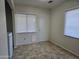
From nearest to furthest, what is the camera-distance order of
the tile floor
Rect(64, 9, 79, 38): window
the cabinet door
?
1. the tile floor
2. Rect(64, 9, 79, 38): window
3. the cabinet door

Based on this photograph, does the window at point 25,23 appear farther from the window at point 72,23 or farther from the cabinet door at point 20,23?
the window at point 72,23

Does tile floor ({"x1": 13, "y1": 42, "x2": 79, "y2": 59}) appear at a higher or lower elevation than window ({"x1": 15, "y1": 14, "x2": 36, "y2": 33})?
lower

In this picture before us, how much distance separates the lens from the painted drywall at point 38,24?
4.44 meters

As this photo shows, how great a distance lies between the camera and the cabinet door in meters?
4.36

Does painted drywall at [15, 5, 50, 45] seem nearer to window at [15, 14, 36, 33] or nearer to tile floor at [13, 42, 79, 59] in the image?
window at [15, 14, 36, 33]

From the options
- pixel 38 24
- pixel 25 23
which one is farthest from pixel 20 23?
pixel 38 24

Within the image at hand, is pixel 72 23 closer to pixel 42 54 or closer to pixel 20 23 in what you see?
pixel 42 54

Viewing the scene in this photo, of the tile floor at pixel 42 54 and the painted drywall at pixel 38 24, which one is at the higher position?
the painted drywall at pixel 38 24

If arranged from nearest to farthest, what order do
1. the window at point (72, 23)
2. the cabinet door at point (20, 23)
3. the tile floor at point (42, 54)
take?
the tile floor at point (42, 54) < the window at point (72, 23) < the cabinet door at point (20, 23)

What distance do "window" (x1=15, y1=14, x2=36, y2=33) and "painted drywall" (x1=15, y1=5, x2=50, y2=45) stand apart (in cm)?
25

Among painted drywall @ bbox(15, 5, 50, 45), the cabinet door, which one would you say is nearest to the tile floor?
painted drywall @ bbox(15, 5, 50, 45)

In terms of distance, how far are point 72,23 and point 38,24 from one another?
225 centimetres

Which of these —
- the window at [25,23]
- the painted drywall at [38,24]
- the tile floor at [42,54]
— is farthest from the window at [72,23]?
the window at [25,23]

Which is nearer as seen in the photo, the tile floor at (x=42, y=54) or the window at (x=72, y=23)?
the tile floor at (x=42, y=54)
